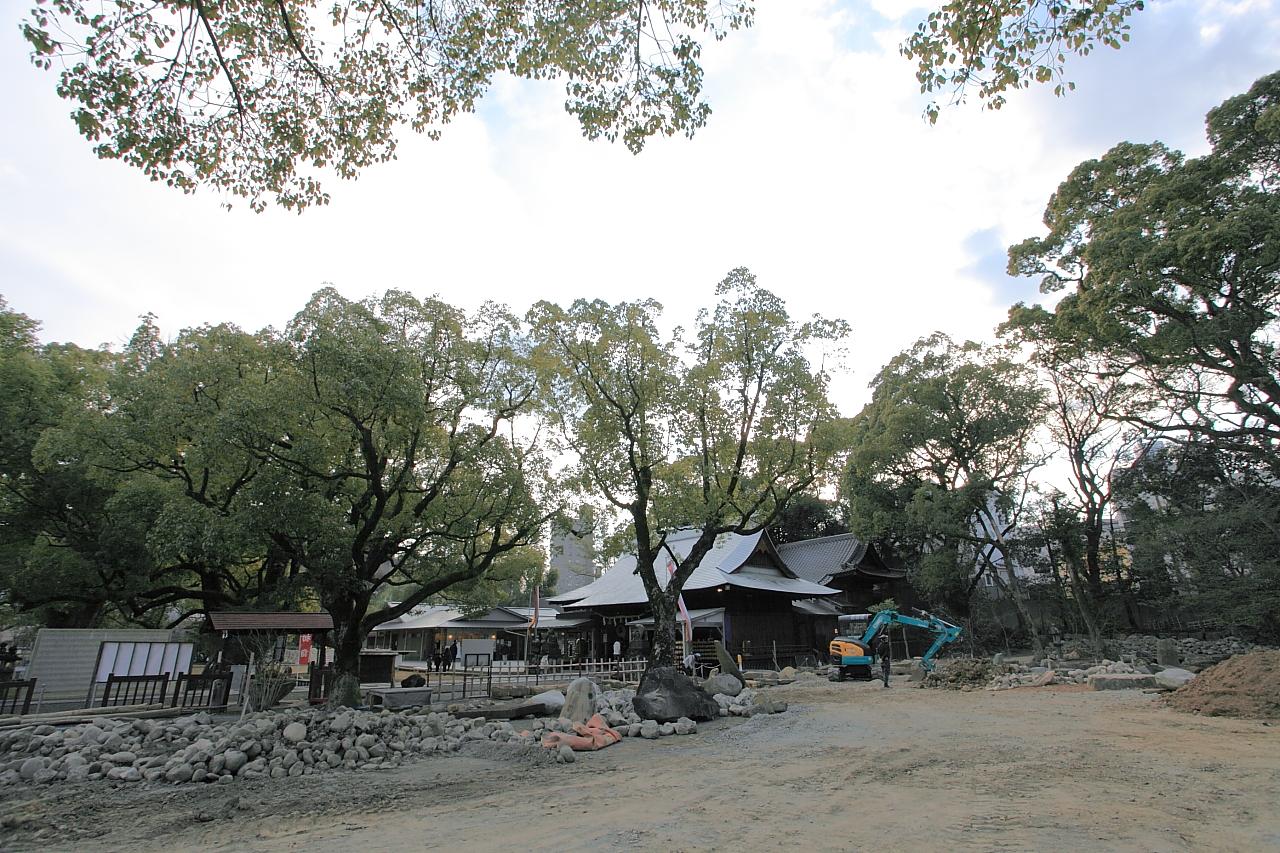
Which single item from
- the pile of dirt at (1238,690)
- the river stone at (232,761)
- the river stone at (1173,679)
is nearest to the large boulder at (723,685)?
the pile of dirt at (1238,690)

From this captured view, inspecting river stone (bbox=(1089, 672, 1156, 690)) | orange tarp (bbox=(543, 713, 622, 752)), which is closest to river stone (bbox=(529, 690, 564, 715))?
orange tarp (bbox=(543, 713, 622, 752))

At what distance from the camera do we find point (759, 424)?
14266 mm

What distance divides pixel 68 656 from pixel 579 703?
1077cm

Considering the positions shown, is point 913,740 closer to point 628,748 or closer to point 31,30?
point 628,748

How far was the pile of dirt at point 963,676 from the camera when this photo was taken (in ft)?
55.0

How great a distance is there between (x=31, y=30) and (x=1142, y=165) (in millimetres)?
21084

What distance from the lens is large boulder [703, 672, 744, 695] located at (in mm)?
13547

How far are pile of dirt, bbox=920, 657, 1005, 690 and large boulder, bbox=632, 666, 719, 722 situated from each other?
28.9ft

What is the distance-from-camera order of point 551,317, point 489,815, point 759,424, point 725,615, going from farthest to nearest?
point 725,615 < point 759,424 < point 551,317 < point 489,815

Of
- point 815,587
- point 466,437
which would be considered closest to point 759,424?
point 466,437

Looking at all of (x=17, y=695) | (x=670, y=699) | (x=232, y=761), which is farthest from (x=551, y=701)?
(x=17, y=695)

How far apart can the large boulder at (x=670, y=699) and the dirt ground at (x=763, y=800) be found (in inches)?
57.5

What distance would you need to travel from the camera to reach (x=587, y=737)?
9.00 meters

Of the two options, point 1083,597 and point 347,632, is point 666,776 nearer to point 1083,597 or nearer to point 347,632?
point 347,632
